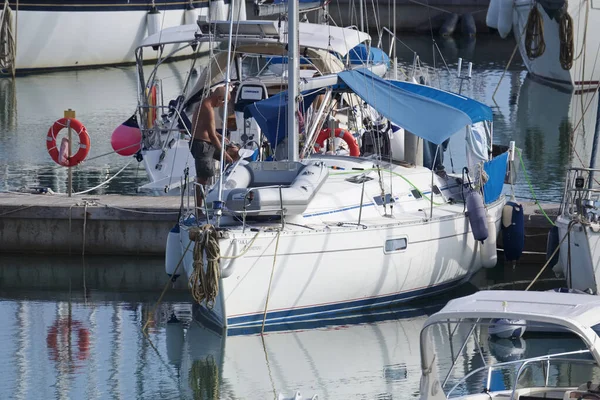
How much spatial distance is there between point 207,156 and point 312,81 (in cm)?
172

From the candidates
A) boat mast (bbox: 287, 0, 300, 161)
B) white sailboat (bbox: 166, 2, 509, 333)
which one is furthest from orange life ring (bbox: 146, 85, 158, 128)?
boat mast (bbox: 287, 0, 300, 161)

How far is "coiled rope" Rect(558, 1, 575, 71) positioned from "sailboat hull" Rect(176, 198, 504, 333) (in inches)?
790

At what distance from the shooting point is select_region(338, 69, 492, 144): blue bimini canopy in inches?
587

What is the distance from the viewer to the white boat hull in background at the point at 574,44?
33469mm

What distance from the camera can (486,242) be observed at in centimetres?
1512

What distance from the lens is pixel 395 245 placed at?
1380cm

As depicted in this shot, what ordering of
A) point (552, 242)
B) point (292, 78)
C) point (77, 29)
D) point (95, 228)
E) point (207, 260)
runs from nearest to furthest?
1. point (207, 260)
2. point (292, 78)
3. point (552, 242)
4. point (95, 228)
5. point (77, 29)

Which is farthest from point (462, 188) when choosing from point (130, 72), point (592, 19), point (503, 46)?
point (503, 46)

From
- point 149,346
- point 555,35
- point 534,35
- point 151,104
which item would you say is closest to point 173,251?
point 149,346

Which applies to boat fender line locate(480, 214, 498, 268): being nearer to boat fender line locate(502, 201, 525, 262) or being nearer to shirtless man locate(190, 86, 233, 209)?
boat fender line locate(502, 201, 525, 262)

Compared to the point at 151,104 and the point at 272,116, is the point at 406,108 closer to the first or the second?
the point at 272,116

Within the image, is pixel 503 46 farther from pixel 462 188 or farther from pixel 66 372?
pixel 66 372

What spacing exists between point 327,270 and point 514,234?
329cm

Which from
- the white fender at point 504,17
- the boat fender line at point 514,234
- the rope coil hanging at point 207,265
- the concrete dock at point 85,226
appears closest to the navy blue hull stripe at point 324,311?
the rope coil hanging at point 207,265
